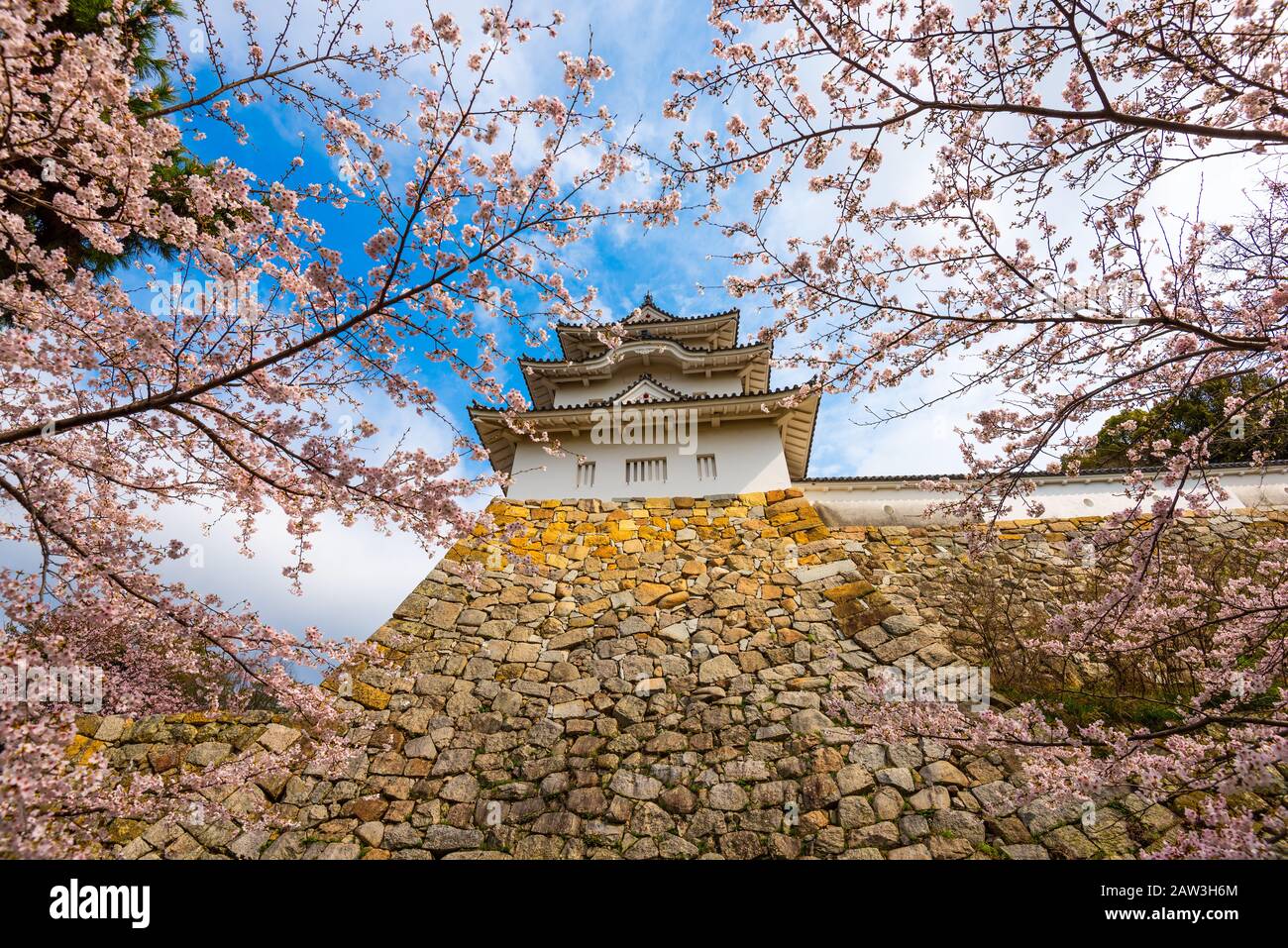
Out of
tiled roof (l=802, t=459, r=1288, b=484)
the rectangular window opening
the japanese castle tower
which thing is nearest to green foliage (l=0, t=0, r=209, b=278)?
the japanese castle tower

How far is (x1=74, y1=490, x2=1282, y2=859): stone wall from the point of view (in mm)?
4547

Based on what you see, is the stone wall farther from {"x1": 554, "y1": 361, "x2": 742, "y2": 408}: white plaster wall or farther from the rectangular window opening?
{"x1": 554, "y1": 361, "x2": 742, "y2": 408}: white plaster wall

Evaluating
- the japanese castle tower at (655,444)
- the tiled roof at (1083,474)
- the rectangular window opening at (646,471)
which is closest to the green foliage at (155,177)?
the japanese castle tower at (655,444)

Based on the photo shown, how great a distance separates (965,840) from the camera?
419 centimetres

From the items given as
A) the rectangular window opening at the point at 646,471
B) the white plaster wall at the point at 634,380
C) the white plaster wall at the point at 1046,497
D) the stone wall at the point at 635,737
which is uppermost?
the white plaster wall at the point at 634,380

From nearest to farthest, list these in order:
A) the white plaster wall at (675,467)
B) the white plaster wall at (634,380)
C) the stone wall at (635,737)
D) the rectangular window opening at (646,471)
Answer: the stone wall at (635,737) < the white plaster wall at (675,467) < the rectangular window opening at (646,471) < the white plaster wall at (634,380)

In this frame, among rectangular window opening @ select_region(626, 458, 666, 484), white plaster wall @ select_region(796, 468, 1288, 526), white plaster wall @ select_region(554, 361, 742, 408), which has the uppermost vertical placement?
white plaster wall @ select_region(554, 361, 742, 408)

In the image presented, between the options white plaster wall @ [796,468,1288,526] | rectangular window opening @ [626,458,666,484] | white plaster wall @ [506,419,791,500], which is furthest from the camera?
rectangular window opening @ [626,458,666,484]

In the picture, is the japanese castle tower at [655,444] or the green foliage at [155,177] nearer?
the green foliage at [155,177]

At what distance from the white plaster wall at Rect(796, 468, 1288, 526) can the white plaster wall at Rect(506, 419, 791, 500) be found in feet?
3.07

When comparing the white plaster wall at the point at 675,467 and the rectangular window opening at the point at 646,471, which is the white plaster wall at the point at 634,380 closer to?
the white plaster wall at the point at 675,467

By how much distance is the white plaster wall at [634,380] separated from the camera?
39.5 feet

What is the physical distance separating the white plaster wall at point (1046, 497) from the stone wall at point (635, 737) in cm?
93

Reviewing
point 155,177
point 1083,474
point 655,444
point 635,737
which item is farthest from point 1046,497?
point 155,177
